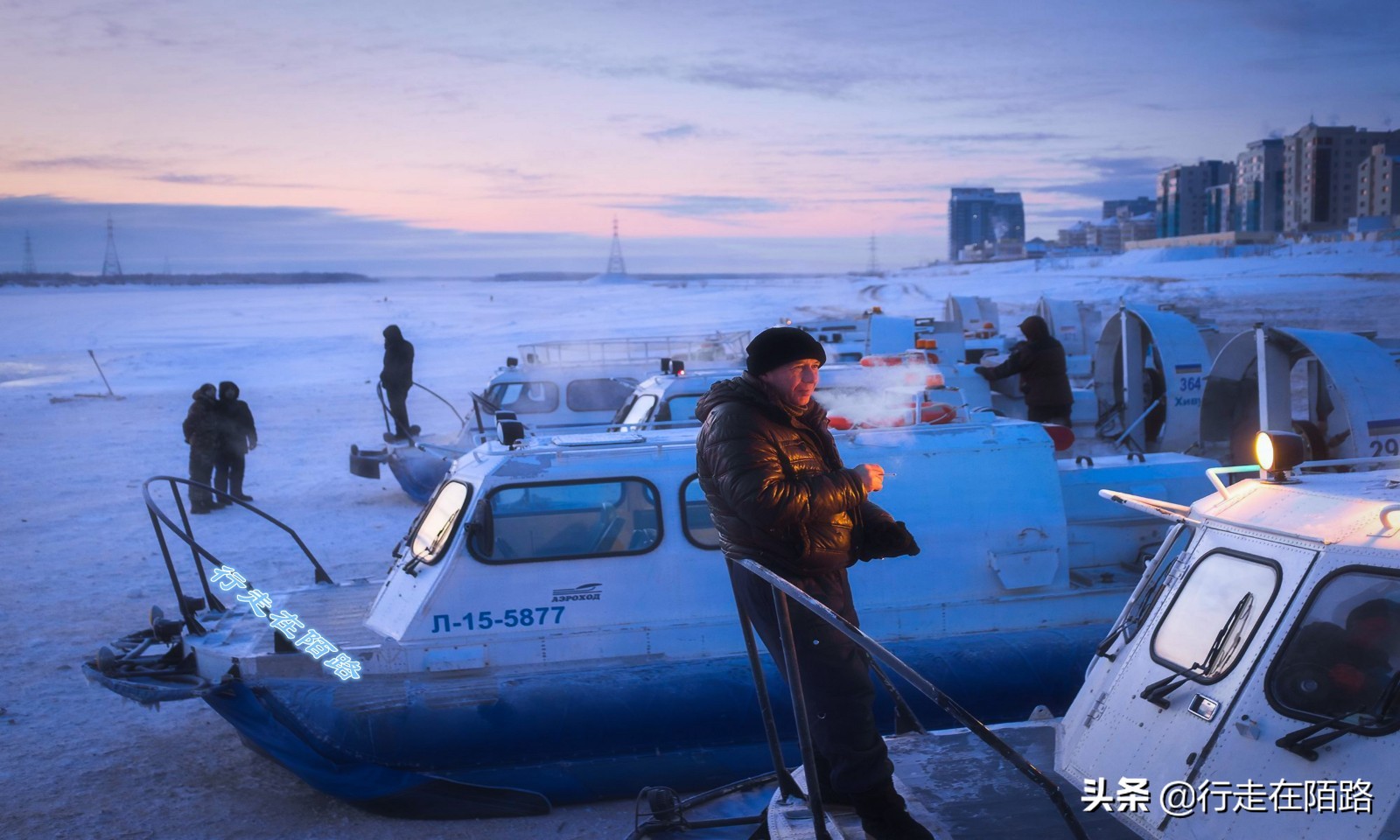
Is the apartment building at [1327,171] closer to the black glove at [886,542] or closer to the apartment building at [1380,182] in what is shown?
the apartment building at [1380,182]

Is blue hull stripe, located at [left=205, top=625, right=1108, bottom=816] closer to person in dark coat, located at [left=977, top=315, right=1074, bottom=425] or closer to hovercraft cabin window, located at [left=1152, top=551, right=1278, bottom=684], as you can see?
hovercraft cabin window, located at [left=1152, top=551, right=1278, bottom=684]

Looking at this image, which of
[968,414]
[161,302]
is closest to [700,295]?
[161,302]

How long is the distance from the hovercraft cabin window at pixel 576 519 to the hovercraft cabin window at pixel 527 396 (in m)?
7.24

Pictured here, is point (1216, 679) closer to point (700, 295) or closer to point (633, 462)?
point (633, 462)

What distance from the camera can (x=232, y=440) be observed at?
13578mm

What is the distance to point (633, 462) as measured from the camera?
237 inches

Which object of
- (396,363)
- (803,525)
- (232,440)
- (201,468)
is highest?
(803,525)

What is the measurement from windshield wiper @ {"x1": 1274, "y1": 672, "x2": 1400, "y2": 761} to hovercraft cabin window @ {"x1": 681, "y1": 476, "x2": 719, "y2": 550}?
331 cm

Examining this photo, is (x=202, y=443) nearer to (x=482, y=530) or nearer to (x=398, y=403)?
(x=398, y=403)

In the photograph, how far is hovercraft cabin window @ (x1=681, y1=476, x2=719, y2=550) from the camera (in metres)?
5.92

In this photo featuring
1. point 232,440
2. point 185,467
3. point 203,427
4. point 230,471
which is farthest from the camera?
point 185,467

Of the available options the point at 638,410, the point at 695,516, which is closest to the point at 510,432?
the point at 695,516

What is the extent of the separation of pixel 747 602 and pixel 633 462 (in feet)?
8.34

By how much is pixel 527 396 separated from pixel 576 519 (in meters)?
7.47
